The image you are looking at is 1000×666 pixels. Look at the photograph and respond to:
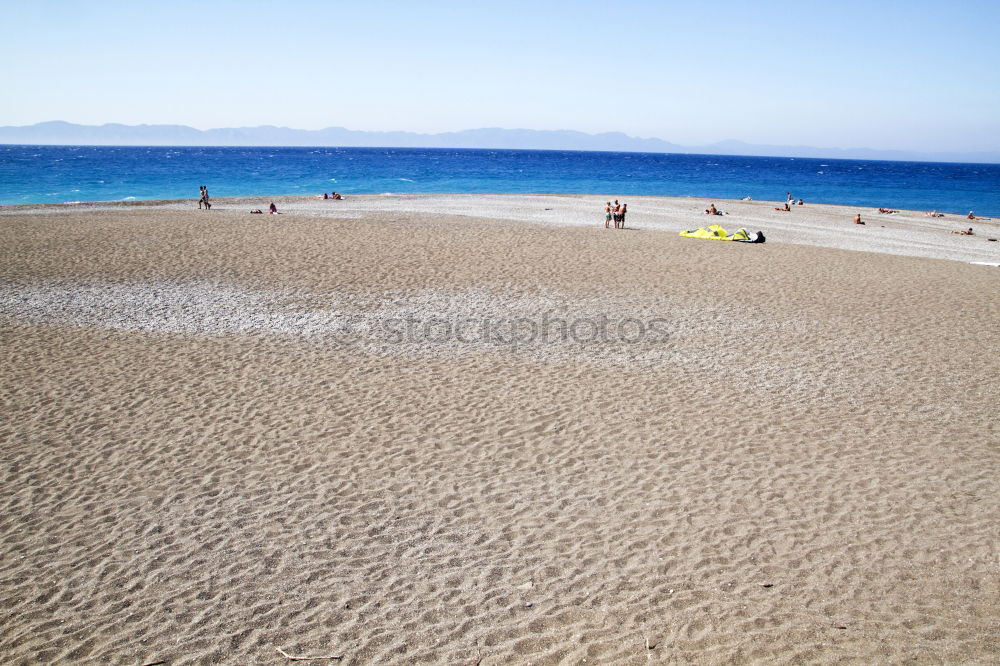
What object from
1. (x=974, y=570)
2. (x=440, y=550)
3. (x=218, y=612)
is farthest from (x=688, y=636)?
(x=218, y=612)

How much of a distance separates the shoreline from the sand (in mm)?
11509

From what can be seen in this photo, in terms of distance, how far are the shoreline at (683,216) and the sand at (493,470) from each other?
11.5 metres

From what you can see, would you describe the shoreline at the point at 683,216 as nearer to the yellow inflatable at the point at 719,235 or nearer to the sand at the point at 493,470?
the yellow inflatable at the point at 719,235

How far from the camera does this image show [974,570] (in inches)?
238

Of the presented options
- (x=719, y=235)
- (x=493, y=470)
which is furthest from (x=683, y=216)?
(x=493, y=470)

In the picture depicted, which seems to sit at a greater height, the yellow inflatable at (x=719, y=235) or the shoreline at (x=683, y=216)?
the shoreline at (x=683, y=216)

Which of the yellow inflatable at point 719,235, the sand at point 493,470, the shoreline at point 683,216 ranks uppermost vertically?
the shoreline at point 683,216

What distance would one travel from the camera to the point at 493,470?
7836 mm

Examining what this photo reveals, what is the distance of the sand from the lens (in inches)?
209

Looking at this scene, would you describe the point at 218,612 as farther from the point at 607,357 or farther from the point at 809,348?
the point at 809,348

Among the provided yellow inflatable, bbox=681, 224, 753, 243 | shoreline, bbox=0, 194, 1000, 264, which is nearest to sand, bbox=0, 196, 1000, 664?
yellow inflatable, bbox=681, 224, 753, 243

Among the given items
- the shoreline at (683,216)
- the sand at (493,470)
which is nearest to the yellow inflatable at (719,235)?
the shoreline at (683,216)

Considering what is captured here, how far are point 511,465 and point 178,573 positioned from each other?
149 inches

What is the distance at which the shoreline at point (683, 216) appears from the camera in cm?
2738
